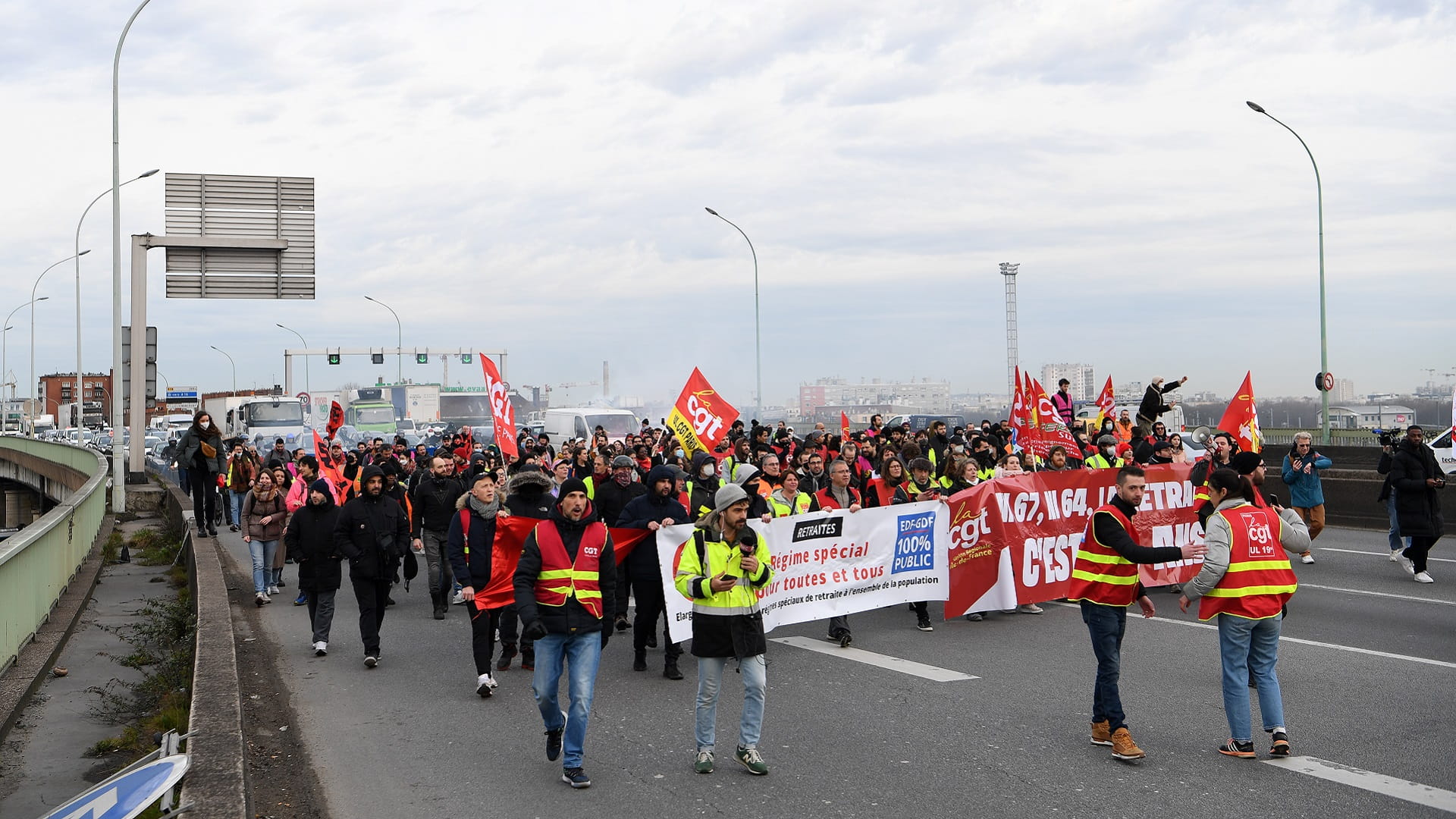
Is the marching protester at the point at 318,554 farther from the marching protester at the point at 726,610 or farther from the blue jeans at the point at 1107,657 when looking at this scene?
the blue jeans at the point at 1107,657

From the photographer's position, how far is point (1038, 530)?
1180 cm

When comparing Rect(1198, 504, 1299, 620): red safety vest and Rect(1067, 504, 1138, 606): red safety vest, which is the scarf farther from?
Rect(1198, 504, 1299, 620): red safety vest

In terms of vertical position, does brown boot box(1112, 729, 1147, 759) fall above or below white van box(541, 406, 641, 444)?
below

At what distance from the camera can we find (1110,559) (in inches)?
274

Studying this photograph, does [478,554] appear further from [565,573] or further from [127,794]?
[127,794]

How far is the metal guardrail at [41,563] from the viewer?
9.36m

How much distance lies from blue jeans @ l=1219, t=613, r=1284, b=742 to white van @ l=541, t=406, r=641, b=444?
2894 centimetres

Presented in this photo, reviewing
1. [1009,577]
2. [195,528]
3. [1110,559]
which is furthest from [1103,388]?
[1110,559]

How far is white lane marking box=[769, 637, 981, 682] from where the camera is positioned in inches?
355

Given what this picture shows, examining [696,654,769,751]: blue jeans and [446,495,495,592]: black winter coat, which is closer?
[696,654,769,751]: blue jeans

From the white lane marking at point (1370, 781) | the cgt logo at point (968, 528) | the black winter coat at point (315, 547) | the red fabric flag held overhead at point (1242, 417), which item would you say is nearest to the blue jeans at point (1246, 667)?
the white lane marking at point (1370, 781)

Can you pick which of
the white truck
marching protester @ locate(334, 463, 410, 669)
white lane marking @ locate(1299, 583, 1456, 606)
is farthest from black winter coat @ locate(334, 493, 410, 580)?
the white truck

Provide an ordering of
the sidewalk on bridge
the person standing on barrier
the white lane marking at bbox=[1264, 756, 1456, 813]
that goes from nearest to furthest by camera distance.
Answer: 1. the white lane marking at bbox=[1264, 756, 1456, 813]
2. the sidewalk on bridge
3. the person standing on barrier

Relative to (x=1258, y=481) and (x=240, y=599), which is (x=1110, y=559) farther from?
(x=240, y=599)
